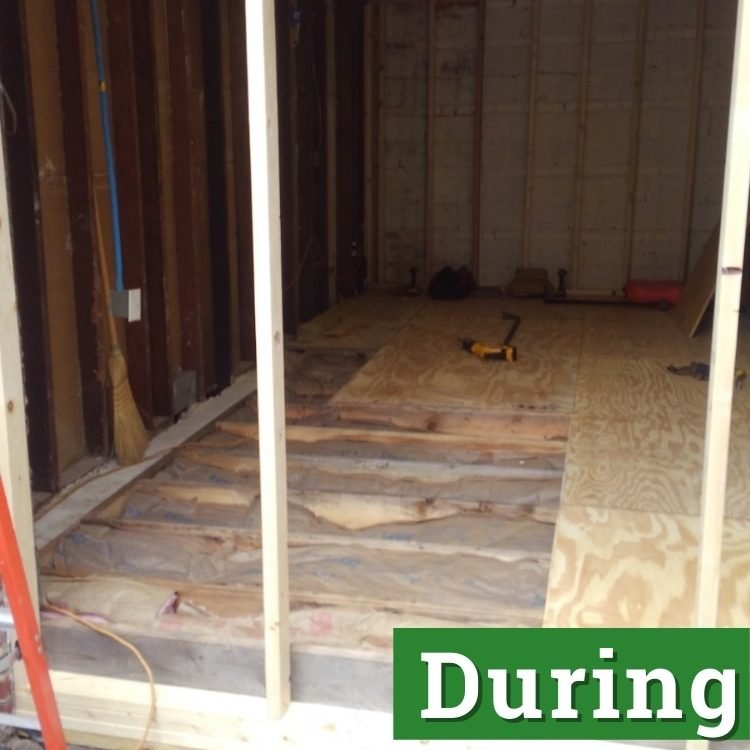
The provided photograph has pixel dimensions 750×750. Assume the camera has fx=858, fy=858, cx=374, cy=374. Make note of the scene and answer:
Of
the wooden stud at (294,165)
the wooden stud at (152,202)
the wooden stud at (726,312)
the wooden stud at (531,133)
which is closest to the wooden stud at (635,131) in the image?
the wooden stud at (531,133)

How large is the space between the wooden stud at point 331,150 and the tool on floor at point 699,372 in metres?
2.73

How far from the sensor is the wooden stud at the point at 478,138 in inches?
265

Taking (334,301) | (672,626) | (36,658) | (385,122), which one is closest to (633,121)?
(385,122)

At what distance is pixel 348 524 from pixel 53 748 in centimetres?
122

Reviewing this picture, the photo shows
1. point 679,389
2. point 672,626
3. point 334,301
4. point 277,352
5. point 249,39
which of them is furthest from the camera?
point 334,301

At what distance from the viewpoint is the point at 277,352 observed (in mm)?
1719

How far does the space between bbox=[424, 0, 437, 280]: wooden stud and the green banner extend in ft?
18.0

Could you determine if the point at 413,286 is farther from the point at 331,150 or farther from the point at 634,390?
the point at 634,390

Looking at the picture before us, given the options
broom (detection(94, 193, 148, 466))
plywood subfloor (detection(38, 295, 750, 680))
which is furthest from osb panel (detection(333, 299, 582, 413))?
broom (detection(94, 193, 148, 466))

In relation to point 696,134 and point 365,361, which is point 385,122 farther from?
point 365,361

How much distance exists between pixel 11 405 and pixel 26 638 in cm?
52

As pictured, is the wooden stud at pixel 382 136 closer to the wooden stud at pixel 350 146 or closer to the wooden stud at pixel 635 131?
the wooden stud at pixel 350 146

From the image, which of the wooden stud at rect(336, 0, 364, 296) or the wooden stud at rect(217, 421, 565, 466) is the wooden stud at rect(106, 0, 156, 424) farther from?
the wooden stud at rect(336, 0, 364, 296)

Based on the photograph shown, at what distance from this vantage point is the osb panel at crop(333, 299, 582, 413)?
3762mm
